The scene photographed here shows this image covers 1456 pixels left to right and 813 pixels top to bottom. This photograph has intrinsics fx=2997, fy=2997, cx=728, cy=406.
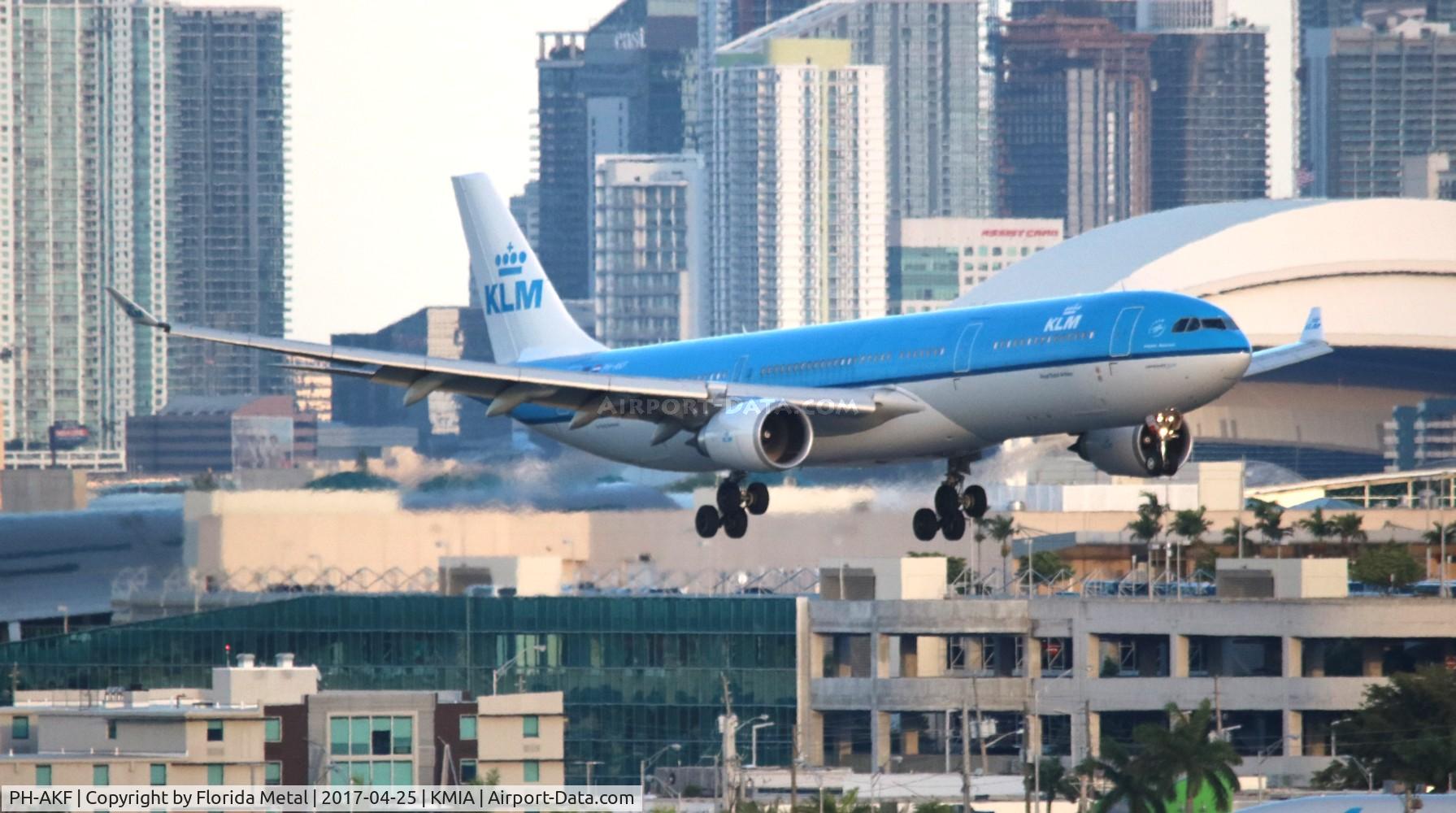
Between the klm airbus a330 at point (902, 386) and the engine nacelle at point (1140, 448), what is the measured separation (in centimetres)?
4

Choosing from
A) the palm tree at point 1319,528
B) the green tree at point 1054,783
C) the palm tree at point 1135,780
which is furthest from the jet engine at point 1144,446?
the palm tree at point 1319,528

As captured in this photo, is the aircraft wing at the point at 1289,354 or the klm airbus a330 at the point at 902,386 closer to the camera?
the klm airbus a330 at the point at 902,386

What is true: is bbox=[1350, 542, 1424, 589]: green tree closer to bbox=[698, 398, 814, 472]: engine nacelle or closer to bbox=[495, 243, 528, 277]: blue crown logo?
bbox=[495, 243, 528, 277]: blue crown logo

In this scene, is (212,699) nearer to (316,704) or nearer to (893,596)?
(316,704)

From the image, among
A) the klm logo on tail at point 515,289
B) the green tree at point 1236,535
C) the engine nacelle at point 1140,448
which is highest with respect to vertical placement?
the klm logo on tail at point 515,289

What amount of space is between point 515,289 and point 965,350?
Answer: 2180cm

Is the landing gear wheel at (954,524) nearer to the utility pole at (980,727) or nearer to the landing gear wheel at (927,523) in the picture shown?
the landing gear wheel at (927,523)

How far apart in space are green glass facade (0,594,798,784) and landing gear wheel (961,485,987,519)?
30.0 metres

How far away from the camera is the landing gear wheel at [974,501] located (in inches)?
2682

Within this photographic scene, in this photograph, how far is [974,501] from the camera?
68.3 m

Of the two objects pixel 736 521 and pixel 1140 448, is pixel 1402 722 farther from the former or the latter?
pixel 736 521

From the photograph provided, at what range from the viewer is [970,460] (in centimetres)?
6788

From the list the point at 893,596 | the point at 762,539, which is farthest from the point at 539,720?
the point at 893,596

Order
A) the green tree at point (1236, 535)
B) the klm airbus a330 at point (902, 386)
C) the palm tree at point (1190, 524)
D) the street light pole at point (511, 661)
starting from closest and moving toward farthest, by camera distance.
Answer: the klm airbus a330 at point (902, 386) → the street light pole at point (511, 661) → the palm tree at point (1190, 524) → the green tree at point (1236, 535)
